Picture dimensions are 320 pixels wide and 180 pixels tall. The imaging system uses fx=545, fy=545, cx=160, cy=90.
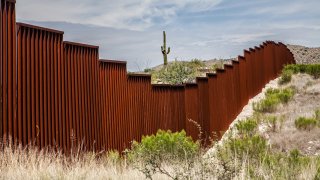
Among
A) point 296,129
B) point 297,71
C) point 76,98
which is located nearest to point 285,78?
point 297,71

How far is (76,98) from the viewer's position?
40.3 ft

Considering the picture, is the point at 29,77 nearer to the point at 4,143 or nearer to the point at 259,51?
the point at 4,143

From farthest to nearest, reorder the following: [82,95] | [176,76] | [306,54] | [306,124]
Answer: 1. [306,54]
2. [176,76]
3. [306,124]
4. [82,95]

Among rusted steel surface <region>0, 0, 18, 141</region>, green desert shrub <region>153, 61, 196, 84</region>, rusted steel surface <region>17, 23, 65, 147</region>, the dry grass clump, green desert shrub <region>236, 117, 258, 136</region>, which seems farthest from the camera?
green desert shrub <region>153, 61, 196, 84</region>

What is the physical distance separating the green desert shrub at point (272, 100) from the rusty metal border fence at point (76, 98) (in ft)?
18.0

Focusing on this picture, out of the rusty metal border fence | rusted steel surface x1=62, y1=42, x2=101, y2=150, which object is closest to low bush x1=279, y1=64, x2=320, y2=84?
the rusty metal border fence

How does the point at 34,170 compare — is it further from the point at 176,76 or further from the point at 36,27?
the point at 176,76

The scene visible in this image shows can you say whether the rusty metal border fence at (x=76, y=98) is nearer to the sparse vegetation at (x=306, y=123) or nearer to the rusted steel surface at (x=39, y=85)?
the rusted steel surface at (x=39, y=85)

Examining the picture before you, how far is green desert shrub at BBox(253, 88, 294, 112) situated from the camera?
24.2 metres

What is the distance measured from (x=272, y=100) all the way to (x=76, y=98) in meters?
14.0

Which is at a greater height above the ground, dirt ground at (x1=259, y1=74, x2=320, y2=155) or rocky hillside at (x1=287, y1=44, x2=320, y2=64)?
rocky hillside at (x1=287, y1=44, x2=320, y2=64)

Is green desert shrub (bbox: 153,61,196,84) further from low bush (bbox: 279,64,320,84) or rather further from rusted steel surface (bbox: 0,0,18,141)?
rusted steel surface (bbox: 0,0,18,141)

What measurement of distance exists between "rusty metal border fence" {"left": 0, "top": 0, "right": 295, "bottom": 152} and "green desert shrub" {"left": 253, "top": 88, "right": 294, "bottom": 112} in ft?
18.0

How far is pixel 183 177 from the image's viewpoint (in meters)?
7.64
